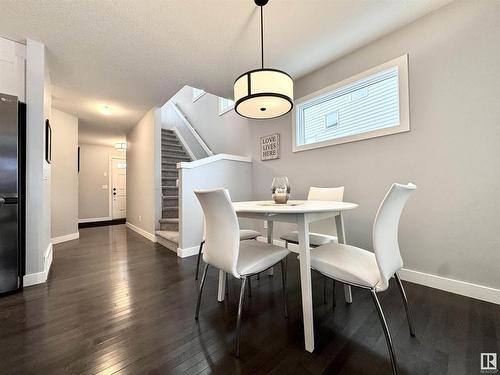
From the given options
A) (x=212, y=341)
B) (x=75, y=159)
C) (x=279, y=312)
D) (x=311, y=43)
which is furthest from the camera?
(x=75, y=159)

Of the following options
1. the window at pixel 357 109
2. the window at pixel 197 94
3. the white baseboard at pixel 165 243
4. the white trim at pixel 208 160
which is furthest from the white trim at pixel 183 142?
the window at pixel 357 109

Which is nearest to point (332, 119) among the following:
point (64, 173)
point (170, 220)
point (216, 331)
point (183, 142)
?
point (216, 331)

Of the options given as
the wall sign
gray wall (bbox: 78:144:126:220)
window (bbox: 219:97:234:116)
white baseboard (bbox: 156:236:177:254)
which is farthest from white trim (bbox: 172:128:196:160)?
gray wall (bbox: 78:144:126:220)

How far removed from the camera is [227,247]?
128 cm

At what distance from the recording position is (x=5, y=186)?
1.89m

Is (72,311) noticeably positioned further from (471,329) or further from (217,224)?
(471,329)

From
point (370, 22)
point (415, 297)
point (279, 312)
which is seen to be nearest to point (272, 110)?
point (370, 22)

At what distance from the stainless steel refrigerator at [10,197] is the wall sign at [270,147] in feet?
9.27

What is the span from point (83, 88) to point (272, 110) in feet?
10.3

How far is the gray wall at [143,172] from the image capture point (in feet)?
13.0

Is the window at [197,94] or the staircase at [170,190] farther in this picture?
the window at [197,94]

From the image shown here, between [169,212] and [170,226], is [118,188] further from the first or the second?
[170,226]

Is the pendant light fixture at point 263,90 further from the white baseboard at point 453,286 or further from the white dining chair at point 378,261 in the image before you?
the white baseboard at point 453,286

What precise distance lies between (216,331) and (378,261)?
1.06m
